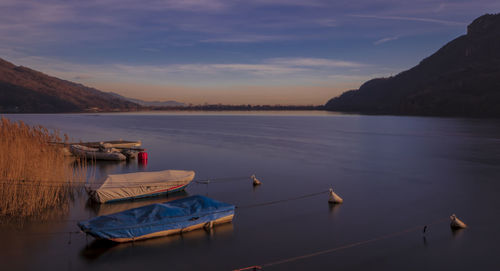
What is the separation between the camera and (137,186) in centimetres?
1666

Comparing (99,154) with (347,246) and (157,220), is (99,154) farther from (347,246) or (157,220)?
(347,246)

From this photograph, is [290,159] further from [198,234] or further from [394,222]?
[198,234]

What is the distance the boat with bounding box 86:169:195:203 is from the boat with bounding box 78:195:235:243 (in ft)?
14.3

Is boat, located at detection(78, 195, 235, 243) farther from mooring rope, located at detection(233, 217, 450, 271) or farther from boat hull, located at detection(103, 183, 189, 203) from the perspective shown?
boat hull, located at detection(103, 183, 189, 203)

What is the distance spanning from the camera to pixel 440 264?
10852 millimetres

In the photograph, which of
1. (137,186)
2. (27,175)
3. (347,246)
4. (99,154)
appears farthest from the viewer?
(99,154)

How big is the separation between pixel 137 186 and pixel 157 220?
5.63m

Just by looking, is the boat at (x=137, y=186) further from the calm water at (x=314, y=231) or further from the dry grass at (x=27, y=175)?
the dry grass at (x=27, y=175)

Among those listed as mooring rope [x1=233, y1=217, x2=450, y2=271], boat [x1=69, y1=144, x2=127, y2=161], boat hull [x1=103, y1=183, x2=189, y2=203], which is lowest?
mooring rope [x1=233, y1=217, x2=450, y2=271]

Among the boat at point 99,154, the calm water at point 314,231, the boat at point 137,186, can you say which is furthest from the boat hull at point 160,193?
the boat at point 99,154

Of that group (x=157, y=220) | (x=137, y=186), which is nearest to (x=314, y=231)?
(x=157, y=220)

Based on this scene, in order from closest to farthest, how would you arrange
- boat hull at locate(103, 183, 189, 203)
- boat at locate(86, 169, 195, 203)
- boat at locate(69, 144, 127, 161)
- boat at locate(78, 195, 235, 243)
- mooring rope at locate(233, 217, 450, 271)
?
mooring rope at locate(233, 217, 450, 271) < boat at locate(78, 195, 235, 243) < boat at locate(86, 169, 195, 203) < boat hull at locate(103, 183, 189, 203) < boat at locate(69, 144, 127, 161)

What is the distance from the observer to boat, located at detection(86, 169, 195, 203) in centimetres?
1605

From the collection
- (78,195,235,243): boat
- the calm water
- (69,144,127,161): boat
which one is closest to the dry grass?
the calm water
